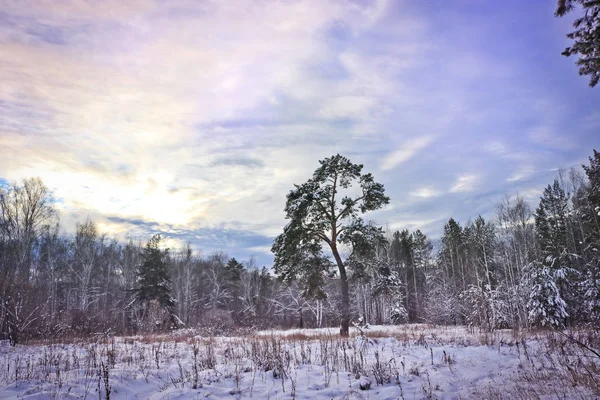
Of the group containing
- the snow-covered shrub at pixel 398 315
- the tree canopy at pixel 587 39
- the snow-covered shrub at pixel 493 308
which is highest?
the tree canopy at pixel 587 39

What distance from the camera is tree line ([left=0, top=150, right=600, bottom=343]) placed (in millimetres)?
19031

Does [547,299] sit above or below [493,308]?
above

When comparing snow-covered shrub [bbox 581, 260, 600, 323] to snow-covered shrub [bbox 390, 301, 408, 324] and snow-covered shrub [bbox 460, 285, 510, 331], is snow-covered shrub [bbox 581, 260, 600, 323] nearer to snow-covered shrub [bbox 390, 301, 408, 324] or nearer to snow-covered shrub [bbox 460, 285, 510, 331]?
snow-covered shrub [bbox 460, 285, 510, 331]

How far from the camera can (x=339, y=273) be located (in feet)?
66.0

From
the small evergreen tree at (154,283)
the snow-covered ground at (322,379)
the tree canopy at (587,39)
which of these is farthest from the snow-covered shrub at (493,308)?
the small evergreen tree at (154,283)

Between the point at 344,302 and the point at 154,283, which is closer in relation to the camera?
the point at 344,302

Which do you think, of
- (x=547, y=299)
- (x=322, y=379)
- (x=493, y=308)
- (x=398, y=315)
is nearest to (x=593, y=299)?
(x=547, y=299)

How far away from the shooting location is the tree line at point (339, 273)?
19.0m

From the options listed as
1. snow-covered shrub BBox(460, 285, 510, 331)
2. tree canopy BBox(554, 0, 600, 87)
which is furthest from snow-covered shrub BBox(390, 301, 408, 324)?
tree canopy BBox(554, 0, 600, 87)

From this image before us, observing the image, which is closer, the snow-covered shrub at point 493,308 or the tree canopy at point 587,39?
the tree canopy at point 587,39

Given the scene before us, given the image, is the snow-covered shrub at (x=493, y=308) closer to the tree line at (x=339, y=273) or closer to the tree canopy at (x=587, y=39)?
the tree line at (x=339, y=273)

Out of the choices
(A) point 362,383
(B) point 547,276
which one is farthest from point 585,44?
(B) point 547,276

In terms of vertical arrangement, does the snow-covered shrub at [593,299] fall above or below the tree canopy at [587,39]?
below

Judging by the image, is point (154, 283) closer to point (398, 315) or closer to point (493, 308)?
point (398, 315)
